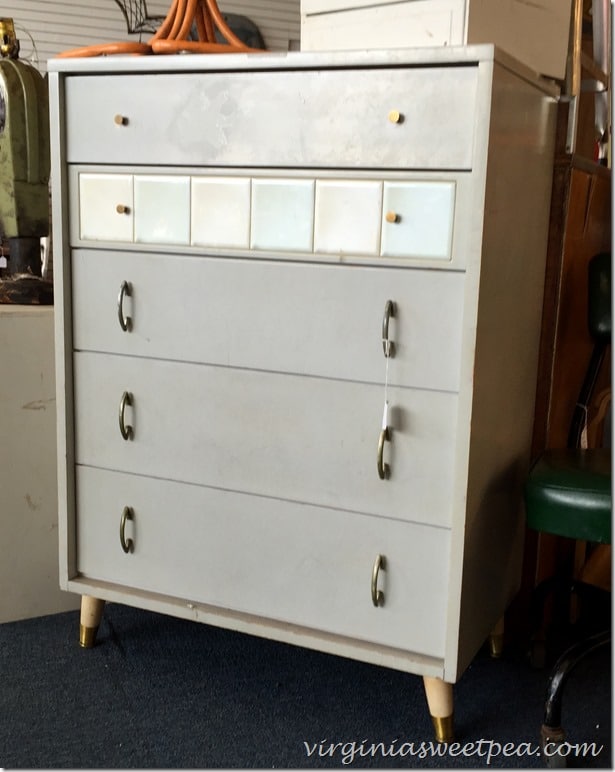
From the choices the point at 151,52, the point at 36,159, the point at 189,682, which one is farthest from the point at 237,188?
the point at 189,682

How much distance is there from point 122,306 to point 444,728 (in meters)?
1.05

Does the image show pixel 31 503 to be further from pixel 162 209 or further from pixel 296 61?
pixel 296 61

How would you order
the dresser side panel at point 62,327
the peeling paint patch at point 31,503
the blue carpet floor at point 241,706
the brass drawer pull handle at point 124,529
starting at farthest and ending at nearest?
the peeling paint patch at point 31,503 → the brass drawer pull handle at point 124,529 → the dresser side panel at point 62,327 → the blue carpet floor at point 241,706

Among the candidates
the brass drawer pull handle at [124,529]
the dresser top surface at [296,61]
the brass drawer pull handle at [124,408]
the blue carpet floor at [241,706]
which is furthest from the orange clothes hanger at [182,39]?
the blue carpet floor at [241,706]

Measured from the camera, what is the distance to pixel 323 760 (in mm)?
1562

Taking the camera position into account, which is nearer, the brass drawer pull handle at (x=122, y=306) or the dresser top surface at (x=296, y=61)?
the dresser top surface at (x=296, y=61)

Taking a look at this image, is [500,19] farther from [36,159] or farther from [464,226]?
[36,159]

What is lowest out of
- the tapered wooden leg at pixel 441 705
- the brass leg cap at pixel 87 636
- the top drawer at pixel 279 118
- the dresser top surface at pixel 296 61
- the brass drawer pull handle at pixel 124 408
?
the brass leg cap at pixel 87 636

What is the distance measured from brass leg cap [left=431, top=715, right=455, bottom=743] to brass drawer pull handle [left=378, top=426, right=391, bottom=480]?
1.58ft

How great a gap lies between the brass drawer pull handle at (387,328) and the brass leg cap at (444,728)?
71 cm

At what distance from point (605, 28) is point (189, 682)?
5.99ft

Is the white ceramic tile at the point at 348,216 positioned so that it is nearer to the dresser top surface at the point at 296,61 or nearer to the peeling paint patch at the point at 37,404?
the dresser top surface at the point at 296,61

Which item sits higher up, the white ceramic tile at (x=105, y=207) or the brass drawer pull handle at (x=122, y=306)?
the white ceramic tile at (x=105, y=207)

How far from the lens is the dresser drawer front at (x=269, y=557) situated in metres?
1.57
